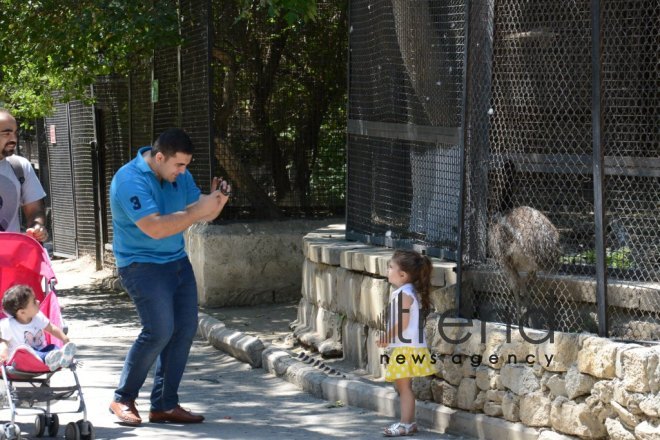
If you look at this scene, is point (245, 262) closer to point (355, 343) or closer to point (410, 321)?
point (355, 343)

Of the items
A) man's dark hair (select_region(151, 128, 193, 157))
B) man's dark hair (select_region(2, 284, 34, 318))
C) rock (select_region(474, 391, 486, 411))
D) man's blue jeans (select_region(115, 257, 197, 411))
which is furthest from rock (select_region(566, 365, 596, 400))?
man's dark hair (select_region(2, 284, 34, 318))

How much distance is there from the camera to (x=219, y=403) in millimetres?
7867

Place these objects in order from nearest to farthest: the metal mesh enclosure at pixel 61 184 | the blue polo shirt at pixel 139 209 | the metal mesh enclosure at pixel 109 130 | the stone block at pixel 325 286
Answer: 1. the blue polo shirt at pixel 139 209
2. the stone block at pixel 325 286
3. the metal mesh enclosure at pixel 109 130
4. the metal mesh enclosure at pixel 61 184

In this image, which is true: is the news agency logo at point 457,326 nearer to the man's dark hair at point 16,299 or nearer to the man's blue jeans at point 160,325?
the man's blue jeans at point 160,325

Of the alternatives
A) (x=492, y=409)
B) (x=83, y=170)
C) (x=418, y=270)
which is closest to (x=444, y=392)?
(x=492, y=409)

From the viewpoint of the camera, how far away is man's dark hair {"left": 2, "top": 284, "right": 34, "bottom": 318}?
6438mm

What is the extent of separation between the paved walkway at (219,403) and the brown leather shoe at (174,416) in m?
0.06

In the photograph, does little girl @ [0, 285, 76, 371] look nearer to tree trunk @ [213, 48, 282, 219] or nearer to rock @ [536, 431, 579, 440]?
rock @ [536, 431, 579, 440]

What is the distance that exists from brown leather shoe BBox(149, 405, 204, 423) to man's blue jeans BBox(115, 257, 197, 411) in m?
0.03

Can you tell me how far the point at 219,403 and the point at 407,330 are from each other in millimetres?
1793

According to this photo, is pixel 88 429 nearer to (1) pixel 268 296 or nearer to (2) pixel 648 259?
(2) pixel 648 259

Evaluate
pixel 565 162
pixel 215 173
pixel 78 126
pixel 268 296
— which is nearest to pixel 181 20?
pixel 215 173

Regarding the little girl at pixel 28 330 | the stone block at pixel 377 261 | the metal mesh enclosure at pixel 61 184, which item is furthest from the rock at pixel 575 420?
the metal mesh enclosure at pixel 61 184

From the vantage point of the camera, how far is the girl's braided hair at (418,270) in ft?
Result: 22.2
